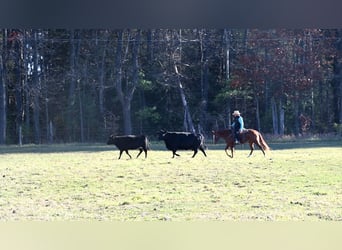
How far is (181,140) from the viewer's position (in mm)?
4039

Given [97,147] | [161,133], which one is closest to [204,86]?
[161,133]

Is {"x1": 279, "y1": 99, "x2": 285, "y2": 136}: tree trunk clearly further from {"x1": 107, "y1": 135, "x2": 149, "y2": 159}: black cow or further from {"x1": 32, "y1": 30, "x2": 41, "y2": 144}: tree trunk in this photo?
{"x1": 32, "y1": 30, "x2": 41, "y2": 144}: tree trunk

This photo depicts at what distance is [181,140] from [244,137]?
0.43m

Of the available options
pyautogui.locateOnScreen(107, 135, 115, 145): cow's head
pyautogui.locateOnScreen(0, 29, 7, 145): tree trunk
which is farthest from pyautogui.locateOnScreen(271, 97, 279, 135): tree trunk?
pyautogui.locateOnScreen(0, 29, 7, 145): tree trunk

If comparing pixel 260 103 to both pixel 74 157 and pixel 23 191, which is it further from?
pixel 23 191

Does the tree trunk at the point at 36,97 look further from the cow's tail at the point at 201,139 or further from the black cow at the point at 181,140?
the cow's tail at the point at 201,139

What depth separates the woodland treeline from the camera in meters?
3.93

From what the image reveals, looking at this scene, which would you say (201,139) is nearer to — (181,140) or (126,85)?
(181,140)

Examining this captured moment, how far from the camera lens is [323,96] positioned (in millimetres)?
4004

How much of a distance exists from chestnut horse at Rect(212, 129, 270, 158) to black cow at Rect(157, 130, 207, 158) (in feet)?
0.47

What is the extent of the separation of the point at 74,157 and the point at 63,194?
11.3 inches

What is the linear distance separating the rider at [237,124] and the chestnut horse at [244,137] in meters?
0.02

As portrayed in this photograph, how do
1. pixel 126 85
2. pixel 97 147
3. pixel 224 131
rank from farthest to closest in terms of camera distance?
1. pixel 97 147
2. pixel 126 85
3. pixel 224 131

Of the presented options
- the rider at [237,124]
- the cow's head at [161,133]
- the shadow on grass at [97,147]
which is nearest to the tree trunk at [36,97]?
the shadow on grass at [97,147]
